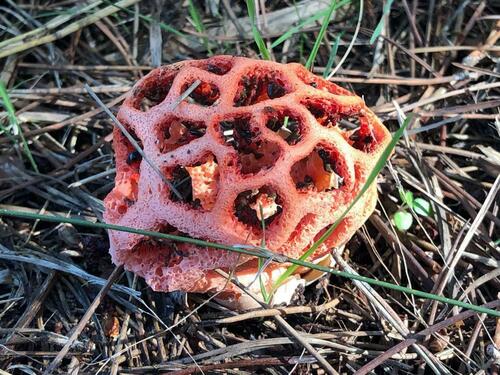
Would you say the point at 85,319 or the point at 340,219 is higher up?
the point at 340,219

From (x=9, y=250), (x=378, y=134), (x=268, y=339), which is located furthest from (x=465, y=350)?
(x=9, y=250)

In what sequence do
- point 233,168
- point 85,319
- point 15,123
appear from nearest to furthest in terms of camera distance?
point 233,168 < point 85,319 < point 15,123

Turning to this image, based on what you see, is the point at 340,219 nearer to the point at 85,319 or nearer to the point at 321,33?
the point at 321,33

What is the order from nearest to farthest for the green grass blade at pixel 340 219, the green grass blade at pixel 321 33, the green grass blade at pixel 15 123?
the green grass blade at pixel 340 219, the green grass blade at pixel 321 33, the green grass blade at pixel 15 123

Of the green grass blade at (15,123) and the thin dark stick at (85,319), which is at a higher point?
the green grass blade at (15,123)

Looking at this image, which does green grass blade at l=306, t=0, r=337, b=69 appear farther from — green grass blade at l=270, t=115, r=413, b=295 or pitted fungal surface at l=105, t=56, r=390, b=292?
green grass blade at l=270, t=115, r=413, b=295

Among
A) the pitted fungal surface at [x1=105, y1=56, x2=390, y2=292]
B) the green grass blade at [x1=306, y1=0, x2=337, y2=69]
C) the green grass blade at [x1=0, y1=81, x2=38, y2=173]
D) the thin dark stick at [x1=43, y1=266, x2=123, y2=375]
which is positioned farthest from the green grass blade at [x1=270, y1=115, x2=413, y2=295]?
the green grass blade at [x1=0, y1=81, x2=38, y2=173]

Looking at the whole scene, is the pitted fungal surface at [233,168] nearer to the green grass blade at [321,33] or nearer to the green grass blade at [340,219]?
the green grass blade at [340,219]

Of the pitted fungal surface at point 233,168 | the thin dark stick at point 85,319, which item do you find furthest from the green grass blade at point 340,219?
the thin dark stick at point 85,319

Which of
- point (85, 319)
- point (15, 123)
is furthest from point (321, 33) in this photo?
point (85, 319)

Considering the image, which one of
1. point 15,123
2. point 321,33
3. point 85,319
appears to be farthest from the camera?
point 15,123
